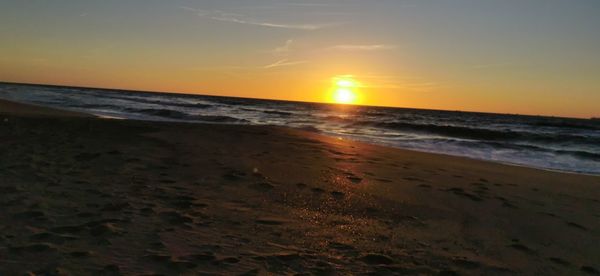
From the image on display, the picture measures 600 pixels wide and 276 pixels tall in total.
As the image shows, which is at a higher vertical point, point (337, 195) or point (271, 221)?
point (337, 195)

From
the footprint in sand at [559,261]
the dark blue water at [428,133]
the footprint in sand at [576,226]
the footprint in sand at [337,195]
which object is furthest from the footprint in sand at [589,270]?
the dark blue water at [428,133]

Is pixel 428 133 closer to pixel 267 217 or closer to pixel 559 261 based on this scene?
pixel 559 261

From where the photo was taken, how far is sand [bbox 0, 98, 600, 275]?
3.88m

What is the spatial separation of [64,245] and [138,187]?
2283 millimetres

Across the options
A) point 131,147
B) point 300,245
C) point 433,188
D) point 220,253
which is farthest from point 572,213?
point 131,147

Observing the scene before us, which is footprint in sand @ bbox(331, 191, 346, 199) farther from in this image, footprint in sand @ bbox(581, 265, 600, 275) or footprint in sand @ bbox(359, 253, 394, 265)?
footprint in sand @ bbox(581, 265, 600, 275)

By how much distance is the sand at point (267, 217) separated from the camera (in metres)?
3.88

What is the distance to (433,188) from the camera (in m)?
7.70

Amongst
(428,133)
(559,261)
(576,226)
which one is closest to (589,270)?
(559,261)

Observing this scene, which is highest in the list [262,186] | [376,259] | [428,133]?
[428,133]

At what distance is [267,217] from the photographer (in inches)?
206

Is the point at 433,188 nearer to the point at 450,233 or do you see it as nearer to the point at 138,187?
the point at 450,233

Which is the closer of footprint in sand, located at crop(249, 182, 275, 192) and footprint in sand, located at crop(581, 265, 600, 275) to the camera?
footprint in sand, located at crop(581, 265, 600, 275)

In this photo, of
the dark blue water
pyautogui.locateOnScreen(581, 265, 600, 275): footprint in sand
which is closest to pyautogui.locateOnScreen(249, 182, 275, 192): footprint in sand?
pyautogui.locateOnScreen(581, 265, 600, 275): footprint in sand
